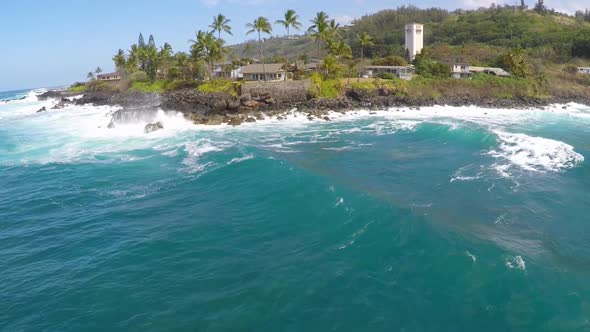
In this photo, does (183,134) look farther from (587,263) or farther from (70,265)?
(587,263)

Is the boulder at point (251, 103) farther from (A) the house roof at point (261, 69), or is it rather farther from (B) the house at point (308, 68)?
(B) the house at point (308, 68)

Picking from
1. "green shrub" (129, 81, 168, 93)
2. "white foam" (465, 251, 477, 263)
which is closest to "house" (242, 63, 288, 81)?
"green shrub" (129, 81, 168, 93)

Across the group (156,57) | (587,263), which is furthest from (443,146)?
(156,57)

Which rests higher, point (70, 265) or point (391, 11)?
point (391, 11)

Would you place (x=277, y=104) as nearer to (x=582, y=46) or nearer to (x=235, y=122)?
(x=235, y=122)

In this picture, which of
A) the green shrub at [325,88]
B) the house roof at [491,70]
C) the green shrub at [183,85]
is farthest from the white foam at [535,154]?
the green shrub at [183,85]

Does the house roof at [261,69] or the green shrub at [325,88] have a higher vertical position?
the house roof at [261,69]

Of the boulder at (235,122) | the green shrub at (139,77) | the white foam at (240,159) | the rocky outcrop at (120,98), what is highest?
the green shrub at (139,77)
